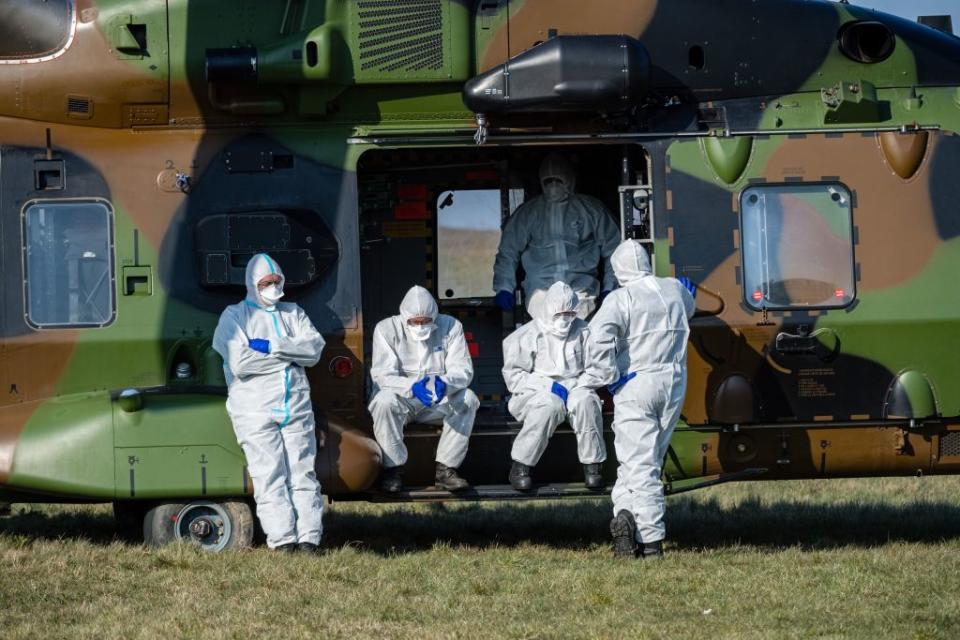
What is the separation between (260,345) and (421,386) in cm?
119

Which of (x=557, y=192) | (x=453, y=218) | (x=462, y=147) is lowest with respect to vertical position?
(x=453, y=218)

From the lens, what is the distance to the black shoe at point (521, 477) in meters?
10.1

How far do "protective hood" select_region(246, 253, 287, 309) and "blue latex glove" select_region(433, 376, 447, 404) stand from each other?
4.10 feet

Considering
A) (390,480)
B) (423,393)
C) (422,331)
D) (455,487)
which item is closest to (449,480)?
(455,487)

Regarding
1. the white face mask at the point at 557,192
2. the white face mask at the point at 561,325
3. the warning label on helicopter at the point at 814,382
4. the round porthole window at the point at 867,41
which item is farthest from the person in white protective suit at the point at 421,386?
the round porthole window at the point at 867,41

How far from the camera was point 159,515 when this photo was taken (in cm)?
1015

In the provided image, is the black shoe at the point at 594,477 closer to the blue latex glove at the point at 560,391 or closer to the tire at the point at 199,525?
the blue latex glove at the point at 560,391

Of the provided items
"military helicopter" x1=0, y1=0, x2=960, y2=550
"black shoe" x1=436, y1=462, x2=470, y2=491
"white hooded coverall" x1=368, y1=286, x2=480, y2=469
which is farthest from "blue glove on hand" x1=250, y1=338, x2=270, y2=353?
"black shoe" x1=436, y1=462, x2=470, y2=491

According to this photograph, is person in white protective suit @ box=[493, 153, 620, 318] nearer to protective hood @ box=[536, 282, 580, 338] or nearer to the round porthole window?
protective hood @ box=[536, 282, 580, 338]

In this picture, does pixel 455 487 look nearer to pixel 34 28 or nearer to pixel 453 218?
pixel 453 218

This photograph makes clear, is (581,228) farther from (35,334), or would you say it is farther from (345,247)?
(35,334)

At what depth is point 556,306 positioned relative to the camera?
10.7m

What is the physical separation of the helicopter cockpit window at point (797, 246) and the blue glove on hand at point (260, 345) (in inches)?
133

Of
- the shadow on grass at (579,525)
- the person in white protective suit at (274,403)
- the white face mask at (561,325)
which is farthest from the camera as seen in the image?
the shadow on grass at (579,525)
